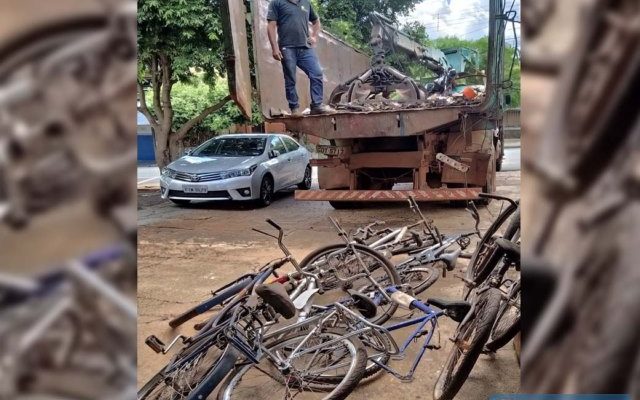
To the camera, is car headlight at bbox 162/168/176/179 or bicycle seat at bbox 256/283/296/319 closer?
bicycle seat at bbox 256/283/296/319

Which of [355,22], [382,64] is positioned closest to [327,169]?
[382,64]

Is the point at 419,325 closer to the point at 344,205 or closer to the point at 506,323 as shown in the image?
the point at 506,323

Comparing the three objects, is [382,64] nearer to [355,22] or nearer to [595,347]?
[355,22]

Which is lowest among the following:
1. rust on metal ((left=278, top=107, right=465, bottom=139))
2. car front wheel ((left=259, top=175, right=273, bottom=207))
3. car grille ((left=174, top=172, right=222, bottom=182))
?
car front wheel ((left=259, top=175, right=273, bottom=207))

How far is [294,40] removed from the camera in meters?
6.50

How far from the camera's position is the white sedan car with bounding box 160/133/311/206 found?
8953 millimetres

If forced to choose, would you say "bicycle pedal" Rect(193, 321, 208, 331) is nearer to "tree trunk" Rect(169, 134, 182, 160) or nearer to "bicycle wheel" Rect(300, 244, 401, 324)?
"bicycle wheel" Rect(300, 244, 401, 324)

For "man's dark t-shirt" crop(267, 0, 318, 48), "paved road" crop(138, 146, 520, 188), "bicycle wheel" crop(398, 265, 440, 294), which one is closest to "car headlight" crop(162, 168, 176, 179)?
"paved road" crop(138, 146, 520, 188)

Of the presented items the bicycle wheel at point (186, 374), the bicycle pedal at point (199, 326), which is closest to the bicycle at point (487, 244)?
the bicycle wheel at point (186, 374)

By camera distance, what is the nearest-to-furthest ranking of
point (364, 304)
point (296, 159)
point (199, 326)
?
point (364, 304) → point (199, 326) → point (296, 159)

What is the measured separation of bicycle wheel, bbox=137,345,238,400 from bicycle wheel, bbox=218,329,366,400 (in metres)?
0.14

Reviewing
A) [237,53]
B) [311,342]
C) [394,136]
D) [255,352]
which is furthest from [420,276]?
[237,53]

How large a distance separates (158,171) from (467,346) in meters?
15.3

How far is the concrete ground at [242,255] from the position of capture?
3096 millimetres
